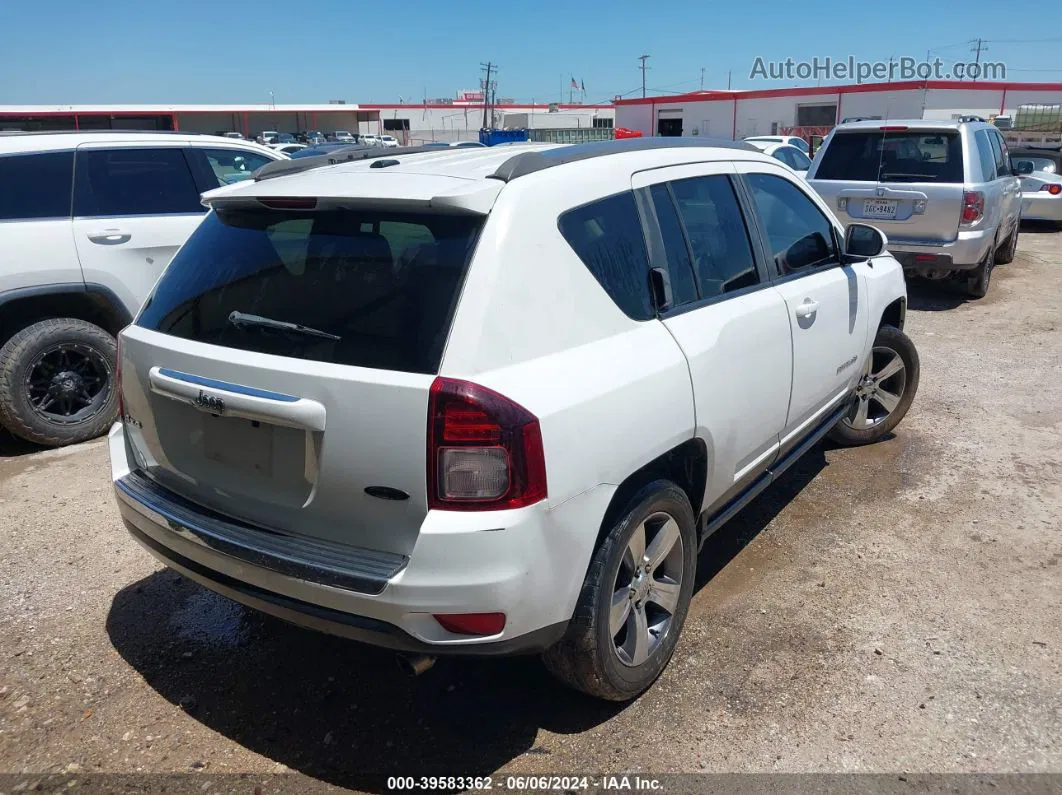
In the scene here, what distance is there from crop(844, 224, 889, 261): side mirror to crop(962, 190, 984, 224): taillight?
5031 millimetres

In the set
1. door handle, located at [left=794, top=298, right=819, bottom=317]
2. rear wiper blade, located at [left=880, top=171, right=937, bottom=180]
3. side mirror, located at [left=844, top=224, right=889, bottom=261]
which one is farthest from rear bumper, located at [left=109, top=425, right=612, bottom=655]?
rear wiper blade, located at [left=880, top=171, right=937, bottom=180]

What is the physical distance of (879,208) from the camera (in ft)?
30.0

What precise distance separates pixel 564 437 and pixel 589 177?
38.6 inches

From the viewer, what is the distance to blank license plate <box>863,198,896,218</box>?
29.8 feet

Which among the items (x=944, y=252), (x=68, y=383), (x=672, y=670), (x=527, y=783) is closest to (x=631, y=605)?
(x=672, y=670)

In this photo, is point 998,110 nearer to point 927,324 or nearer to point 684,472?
point 927,324

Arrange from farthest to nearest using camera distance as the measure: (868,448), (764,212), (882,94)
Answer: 1. (882,94)
2. (868,448)
3. (764,212)

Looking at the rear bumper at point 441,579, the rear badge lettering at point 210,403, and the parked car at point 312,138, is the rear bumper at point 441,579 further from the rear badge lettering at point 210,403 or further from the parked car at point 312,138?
the parked car at point 312,138

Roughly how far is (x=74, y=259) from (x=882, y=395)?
207 inches

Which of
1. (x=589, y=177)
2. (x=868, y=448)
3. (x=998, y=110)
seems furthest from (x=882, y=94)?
(x=589, y=177)

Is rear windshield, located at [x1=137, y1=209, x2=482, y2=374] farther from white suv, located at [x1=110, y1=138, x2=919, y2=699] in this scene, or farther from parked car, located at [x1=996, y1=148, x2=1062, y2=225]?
parked car, located at [x1=996, y1=148, x2=1062, y2=225]

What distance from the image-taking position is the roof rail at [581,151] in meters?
2.66

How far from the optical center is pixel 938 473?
200 inches

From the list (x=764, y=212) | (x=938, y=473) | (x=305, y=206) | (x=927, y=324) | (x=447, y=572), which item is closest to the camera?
(x=447, y=572)
